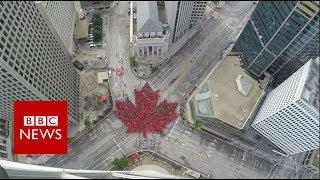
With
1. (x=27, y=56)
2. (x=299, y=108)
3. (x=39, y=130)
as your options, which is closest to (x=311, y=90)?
(x=299, y=108)

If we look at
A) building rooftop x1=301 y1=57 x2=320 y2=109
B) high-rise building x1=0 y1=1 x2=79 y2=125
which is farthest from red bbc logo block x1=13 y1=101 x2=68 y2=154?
building rooftop x1=301 y1=57 x2=320 y2=109

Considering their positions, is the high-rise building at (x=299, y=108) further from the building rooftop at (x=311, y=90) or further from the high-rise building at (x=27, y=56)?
the high-rise building at (x=27, y=56)

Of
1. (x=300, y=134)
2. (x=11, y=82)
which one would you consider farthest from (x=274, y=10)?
(x=11, y=82)

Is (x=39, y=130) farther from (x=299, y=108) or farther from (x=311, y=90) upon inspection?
(x=311, y=90)

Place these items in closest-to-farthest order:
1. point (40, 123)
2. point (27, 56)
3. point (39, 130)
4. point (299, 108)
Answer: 1. point (40, 123)
2. point (39, 130)
3. point (27, 56)
4. point (299, 108)

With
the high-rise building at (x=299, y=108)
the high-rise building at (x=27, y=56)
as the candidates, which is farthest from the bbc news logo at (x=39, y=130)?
the high-rise building at (x=299, y=108)
